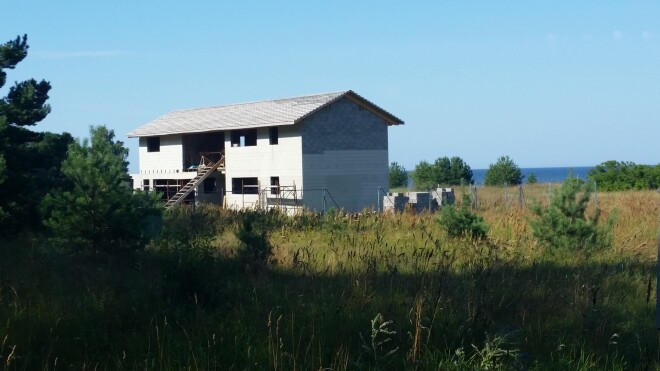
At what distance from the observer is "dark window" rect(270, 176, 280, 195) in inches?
1666

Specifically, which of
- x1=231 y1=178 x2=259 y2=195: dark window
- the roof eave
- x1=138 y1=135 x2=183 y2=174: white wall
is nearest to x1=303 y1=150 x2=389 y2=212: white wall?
the roof eave

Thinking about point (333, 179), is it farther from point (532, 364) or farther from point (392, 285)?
point (532, 364)

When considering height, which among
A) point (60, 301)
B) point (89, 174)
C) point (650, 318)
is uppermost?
point (89, 174)

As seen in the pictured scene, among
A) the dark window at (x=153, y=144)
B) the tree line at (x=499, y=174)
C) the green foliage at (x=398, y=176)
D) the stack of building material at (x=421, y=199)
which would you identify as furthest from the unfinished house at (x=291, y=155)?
the green foliage at (x=398, y=176)

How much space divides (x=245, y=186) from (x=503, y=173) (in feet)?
114

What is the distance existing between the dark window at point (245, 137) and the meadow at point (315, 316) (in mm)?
34018

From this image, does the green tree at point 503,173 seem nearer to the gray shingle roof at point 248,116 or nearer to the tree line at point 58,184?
the gray shingle roof at point 248,116

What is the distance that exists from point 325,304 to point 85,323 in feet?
6.72

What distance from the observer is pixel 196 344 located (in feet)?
18.6

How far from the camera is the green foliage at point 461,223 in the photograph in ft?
56.3

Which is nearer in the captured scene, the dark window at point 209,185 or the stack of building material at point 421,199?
the stack of building material at point 421,199

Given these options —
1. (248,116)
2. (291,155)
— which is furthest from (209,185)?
(291,155)

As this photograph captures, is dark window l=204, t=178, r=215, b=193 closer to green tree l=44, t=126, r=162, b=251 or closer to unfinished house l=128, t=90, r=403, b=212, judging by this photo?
unfinished house l=128, t=90, r=403, b=212

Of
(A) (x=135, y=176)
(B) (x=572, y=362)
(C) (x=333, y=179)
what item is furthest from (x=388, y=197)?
(B) (x=572, y=362)
